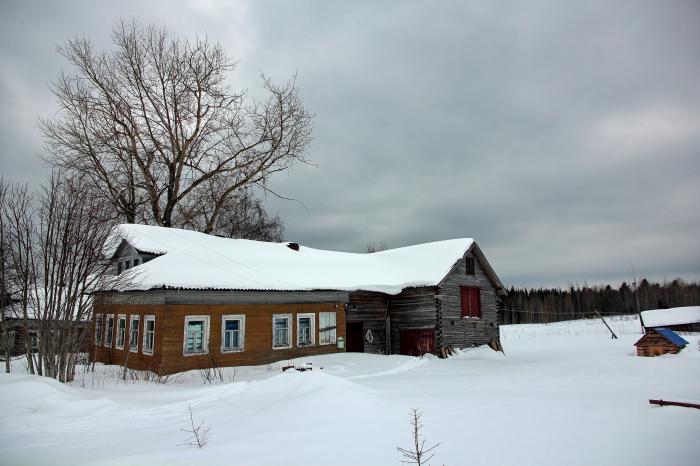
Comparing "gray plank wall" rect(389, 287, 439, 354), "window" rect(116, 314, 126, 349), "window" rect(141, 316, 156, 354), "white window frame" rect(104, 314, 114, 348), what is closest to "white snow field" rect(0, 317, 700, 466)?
"window" rect(141, 316, 156, 354)

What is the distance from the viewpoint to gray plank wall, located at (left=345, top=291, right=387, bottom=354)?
2273 centimetres

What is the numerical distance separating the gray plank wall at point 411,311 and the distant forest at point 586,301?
6180 centimetres

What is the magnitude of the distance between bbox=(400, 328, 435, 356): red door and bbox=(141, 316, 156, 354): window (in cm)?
1317

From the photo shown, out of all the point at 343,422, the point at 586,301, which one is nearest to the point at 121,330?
the point at 343,422

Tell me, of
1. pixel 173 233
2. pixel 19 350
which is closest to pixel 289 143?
pixel 173 233

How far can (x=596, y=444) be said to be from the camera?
6.71 meters

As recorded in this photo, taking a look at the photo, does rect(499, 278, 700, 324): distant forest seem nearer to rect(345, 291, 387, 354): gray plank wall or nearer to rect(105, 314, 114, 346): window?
rect(345, 291, 387, 354): gray plank wall

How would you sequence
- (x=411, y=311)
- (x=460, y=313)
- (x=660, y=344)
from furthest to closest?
(x=460, y=313) → (x=411, y=311) → (x=660, y=344)

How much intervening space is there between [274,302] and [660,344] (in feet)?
64.1

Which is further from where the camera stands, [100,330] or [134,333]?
[100,330]

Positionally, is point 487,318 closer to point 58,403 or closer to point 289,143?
point 289,143

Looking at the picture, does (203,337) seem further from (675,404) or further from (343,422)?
(675,404)

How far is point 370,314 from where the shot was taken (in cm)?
2350

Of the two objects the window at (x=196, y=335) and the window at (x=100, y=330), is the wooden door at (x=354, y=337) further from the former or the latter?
the window at (x=100, y=330)
